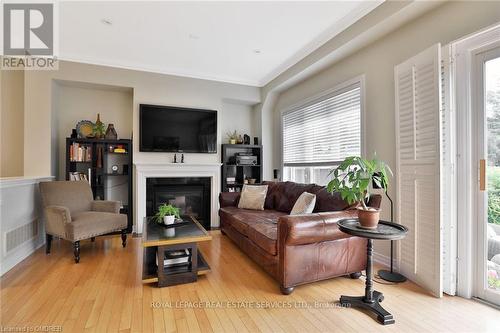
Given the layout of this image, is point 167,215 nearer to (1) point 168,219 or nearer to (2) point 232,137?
(1) point 168,219

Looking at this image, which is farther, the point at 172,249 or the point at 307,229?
the point at 172,249

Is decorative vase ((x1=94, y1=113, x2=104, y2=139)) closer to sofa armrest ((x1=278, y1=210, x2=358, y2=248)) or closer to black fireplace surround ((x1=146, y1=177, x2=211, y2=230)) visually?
black fireplace surround ((x1=146, y1=177, x2=211, y2=230))

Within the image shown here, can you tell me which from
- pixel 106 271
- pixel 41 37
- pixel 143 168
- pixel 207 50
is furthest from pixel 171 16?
pixel 106 271

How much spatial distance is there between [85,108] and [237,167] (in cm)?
292

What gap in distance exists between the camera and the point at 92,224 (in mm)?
2998

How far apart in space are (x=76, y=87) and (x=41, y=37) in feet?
3.47

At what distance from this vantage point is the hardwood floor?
1.72 metres

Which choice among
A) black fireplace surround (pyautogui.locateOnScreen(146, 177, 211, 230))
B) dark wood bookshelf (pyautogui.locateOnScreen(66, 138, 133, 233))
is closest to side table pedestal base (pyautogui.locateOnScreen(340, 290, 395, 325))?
black fireplace surround (pyautogui.locateOnScreen(146, 177, 211, 230))

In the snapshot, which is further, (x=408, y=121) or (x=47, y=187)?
(x=47, y=187)

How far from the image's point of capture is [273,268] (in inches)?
90.0

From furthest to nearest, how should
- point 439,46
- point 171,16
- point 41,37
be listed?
point 41,37 < point 171,16 < point 439,46

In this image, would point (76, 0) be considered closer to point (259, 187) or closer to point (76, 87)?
point (76, 87)

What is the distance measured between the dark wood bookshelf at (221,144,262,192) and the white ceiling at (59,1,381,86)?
1.50 meters

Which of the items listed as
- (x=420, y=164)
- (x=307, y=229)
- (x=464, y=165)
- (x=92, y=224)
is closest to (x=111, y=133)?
(x=92, y=224)
